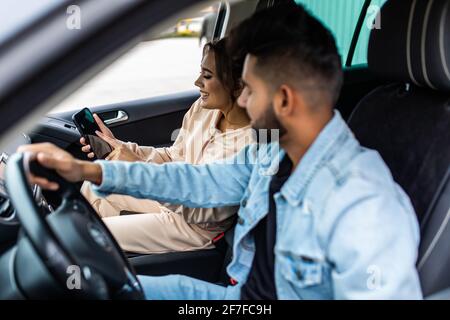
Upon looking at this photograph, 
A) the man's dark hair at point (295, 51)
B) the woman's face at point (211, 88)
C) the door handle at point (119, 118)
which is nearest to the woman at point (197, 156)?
the woman's face at point (211, 88)

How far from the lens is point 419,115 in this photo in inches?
65.0

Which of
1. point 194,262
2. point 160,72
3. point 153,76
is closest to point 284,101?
point 194,262

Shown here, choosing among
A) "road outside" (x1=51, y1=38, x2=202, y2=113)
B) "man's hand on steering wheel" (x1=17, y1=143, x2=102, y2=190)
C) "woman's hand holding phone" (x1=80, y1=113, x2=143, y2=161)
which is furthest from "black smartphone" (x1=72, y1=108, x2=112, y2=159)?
"man's hand on steering wheel" (x1=17, y1=143, x2=102, y2=190)

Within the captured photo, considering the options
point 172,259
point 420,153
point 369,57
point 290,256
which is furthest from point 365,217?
point 172,259

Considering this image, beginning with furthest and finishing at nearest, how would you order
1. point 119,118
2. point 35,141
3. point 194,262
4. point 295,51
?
1. point 119,118
2. point 35,141
3. point 194,262
4. point 295,51

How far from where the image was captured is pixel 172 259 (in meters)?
1.99

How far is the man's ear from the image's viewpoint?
4.15ft

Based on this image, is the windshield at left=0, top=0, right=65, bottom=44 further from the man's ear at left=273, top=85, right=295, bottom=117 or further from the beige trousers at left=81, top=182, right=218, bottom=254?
the beige trousers at left=81, top=182, right=218, bottom=254

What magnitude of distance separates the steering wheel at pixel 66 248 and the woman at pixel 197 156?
64 centimetres

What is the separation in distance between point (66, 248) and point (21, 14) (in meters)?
0.46

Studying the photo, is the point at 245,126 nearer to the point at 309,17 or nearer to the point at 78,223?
the point at 309,17

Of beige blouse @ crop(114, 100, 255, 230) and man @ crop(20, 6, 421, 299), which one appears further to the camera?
beige blouse @ crop(114, 100, 255, 230)

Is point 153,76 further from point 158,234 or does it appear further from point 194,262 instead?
point 194,262

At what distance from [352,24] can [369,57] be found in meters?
2.43
